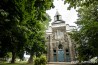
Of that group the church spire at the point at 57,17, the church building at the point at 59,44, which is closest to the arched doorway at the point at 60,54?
the church building at the point at 59,44

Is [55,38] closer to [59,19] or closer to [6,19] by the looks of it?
[59,19]

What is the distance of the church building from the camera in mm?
37406

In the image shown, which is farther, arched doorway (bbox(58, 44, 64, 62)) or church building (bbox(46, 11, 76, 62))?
arched doorway (bbox(58, 44, 64, 62))

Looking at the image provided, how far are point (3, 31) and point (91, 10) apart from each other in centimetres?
1557

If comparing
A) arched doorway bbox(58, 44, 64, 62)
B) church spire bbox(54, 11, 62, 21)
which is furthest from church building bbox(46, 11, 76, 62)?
church spire bbox(54, 11, 62, 21)

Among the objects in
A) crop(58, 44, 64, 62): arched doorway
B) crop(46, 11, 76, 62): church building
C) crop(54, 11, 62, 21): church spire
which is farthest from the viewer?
crop(54, 11, 62, 21): church spire

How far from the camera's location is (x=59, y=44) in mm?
38906

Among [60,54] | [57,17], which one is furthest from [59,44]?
[57,17]

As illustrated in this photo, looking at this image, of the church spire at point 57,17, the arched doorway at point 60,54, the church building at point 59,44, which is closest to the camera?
the church building at point 59,44

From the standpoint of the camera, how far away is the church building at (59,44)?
37.4 metres

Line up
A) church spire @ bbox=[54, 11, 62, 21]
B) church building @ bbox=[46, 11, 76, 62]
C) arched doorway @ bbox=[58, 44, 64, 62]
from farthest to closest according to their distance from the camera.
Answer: church spire @ bbox=[54, 11, 62, 21]
arched doorway @ bbox=[58, 44, 64, 62]
church building @ bbox=[46, 11, 76, 62]

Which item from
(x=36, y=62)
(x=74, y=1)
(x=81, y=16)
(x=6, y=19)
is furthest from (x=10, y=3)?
(x=81, y=16)

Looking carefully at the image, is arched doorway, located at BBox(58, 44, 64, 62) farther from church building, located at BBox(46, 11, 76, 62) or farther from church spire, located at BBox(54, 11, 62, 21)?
church spire, located at BBox(54, 11, 62, 21)

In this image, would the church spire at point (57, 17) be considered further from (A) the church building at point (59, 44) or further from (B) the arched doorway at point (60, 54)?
(B) the arched doorway at point (60, 54)
